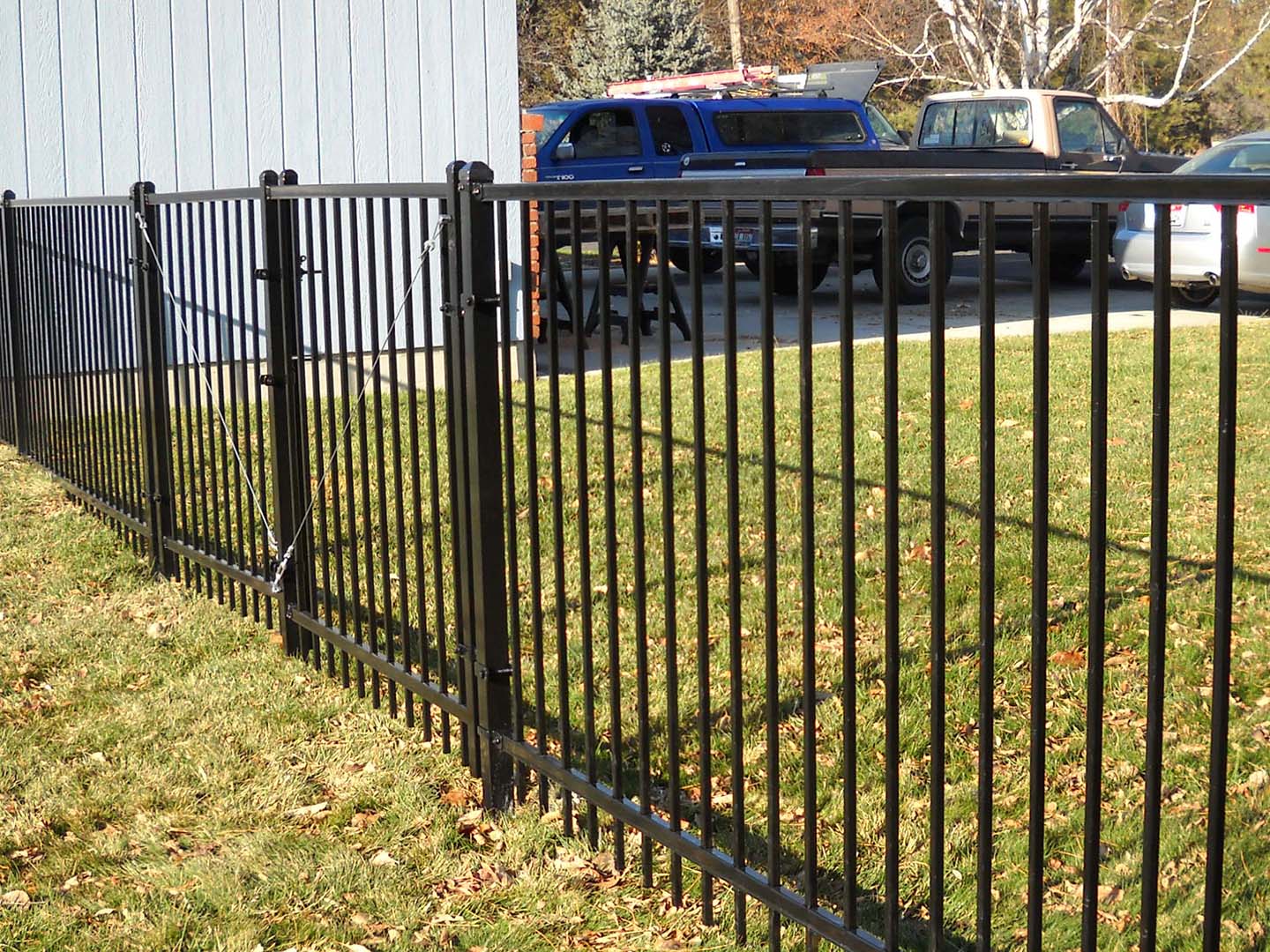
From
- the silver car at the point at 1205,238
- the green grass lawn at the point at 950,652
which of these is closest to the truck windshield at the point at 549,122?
the silver car at the point at 1205,238

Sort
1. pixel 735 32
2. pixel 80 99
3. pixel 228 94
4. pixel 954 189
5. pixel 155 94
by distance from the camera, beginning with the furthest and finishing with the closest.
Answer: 1. pixel 735 32
2. pixel 228 94
3. pixel 155 94
4. pixel 80 99
5. pixel 954 189

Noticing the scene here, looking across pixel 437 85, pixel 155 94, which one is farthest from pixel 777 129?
pixel 155 94

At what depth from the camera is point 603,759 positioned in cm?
428

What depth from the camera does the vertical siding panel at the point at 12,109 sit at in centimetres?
1030

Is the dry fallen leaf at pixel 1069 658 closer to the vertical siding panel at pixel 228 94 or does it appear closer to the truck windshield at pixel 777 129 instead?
the vertical siding panel at pixel 228 94

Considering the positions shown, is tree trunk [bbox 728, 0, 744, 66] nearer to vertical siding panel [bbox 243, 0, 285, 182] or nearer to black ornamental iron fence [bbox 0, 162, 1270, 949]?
vertical siding panel [bbox 243, 0, 285, 182]

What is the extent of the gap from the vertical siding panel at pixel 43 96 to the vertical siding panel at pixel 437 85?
2.50m

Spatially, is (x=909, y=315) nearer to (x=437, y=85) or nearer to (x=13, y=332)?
(x=437, y=85)

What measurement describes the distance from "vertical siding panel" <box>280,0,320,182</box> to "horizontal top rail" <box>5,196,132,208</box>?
2972mm

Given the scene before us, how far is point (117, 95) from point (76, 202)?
386 cm

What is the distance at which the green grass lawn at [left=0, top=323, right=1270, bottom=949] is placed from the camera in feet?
12.1

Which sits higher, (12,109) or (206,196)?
(12,109)

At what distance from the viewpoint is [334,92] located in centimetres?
1119

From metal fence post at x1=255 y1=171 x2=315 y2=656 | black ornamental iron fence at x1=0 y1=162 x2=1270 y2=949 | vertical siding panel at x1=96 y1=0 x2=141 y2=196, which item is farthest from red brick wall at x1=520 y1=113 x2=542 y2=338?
metal fence post at x1=255 y1=171 x2=315 y2=656
